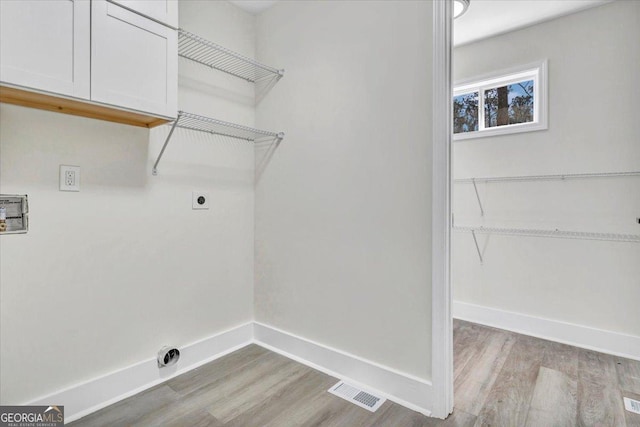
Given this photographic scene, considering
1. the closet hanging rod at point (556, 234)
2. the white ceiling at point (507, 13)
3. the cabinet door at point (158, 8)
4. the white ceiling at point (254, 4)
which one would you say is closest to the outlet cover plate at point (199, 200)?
the cabinet door at point (158, 8)

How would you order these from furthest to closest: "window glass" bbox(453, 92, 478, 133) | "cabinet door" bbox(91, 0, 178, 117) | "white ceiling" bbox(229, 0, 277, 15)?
"window glass" bbox(453, 92, 478, 133)
"white ceiling" bbox(229, 0, 277, 15)
"cabinet door" bbox(91, 0, 178, 117)

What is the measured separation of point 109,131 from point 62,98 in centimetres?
41

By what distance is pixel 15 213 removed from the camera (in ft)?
4.81

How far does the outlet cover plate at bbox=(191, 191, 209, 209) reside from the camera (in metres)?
2.14

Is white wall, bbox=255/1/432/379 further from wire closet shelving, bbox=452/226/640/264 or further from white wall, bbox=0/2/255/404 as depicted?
wire closet shelving, bbox=452/226/640/264

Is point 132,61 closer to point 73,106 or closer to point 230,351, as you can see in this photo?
point 73,106

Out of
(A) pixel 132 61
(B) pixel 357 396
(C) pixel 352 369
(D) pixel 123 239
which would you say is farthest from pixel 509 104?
(D) pixel 123 239

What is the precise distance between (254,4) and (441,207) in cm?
196

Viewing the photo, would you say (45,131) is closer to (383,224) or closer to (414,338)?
(383,224)

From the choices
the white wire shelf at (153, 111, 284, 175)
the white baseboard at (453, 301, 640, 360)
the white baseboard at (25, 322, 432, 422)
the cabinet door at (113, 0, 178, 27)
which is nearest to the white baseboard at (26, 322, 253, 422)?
the white baseboard at (25, 322, 432, 422)

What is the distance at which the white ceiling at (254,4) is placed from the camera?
7.73 ft

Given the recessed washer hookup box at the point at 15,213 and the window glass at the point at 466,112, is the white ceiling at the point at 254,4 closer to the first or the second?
the recessed washer hookup box at the point at 15,213

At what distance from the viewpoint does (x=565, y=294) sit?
266cm

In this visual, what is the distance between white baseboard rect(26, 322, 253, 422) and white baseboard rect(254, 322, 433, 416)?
Answer: 28cm
